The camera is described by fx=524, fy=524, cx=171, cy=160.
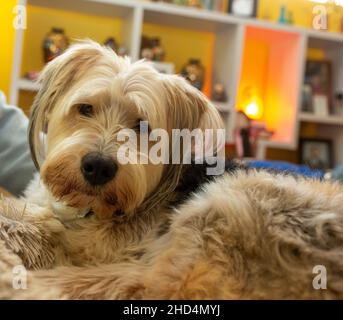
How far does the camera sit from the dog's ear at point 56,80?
1.34 metres

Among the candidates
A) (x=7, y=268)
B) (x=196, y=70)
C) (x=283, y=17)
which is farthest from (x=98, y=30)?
(x=7, y=268)

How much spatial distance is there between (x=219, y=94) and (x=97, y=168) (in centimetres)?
279

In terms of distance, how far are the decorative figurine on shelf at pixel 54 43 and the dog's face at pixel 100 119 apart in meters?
2.21

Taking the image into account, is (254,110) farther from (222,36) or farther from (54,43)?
(54,43)

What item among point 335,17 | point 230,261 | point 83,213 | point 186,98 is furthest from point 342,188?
point 335,17

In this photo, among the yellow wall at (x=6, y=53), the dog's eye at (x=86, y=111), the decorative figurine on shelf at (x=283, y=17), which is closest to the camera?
the dog's eye at (x=86, y=111)

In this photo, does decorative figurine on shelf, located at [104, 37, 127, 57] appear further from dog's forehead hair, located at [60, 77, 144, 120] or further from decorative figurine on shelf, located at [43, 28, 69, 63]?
dog's forehead hair, located at [60, 77, 144, 120]

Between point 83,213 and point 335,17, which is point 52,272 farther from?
point 335,17

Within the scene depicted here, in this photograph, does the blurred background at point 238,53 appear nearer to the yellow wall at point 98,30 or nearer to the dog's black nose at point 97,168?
the yellow wall at point 98,30

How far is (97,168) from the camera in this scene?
1.14 metres

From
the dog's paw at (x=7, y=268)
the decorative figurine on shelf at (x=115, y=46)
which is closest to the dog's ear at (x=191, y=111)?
the dog's paw at (x=7, y=268)

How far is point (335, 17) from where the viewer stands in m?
4.52

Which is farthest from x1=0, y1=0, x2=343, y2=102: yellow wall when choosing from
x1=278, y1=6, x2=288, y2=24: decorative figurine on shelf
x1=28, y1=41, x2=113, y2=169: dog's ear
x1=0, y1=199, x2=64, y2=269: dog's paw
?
x1=0, y1=199, x2=64, y2=269: dog's paw

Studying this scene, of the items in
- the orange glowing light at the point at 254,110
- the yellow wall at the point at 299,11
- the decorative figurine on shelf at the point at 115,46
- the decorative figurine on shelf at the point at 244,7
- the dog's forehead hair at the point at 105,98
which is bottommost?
the dog's forehead hair at the point at 105,98
